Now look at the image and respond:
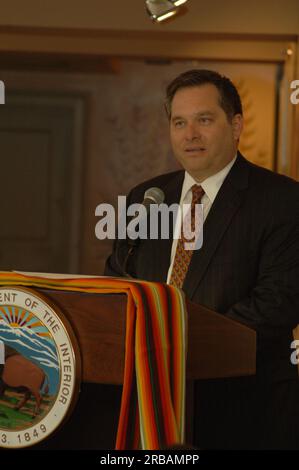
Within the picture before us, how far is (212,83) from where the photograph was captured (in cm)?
227

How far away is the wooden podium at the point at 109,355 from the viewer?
1456 mm

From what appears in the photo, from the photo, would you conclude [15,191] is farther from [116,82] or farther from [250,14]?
[250,14]

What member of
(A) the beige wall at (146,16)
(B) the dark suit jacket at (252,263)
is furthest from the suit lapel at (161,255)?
(A) the beige wall at (146,16)

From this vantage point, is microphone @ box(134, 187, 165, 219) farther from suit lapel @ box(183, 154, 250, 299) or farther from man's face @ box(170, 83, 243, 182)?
man's face @ box(170, 83, 243, 182)

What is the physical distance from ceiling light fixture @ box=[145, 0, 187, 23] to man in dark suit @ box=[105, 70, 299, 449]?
35.4 inches

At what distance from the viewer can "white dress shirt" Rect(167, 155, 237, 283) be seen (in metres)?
2.20

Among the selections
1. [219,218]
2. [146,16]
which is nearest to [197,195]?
[219,218]

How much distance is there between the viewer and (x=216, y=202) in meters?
2.16

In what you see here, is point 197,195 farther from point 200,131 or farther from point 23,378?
point 23,378

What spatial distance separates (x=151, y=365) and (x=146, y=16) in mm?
2911
